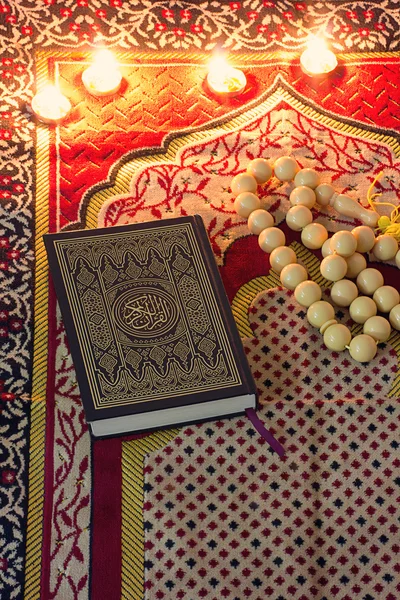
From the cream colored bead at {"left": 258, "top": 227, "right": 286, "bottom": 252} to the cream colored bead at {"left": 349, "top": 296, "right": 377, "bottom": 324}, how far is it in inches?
5.2

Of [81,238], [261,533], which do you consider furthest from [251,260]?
[261,533]

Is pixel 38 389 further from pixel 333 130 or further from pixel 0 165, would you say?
pixel 333 130

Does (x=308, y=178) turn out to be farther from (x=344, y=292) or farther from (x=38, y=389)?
(x=38, y=389)

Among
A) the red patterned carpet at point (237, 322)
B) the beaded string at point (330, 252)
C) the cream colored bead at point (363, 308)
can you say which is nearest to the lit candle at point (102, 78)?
the red patterned carpet at point (237, 322)

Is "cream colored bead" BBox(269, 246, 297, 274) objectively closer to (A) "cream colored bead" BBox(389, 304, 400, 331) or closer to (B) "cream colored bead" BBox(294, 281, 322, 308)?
(B) "cream colored bead" BBox(294, 281, 322, 308)

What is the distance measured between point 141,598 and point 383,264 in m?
0.52

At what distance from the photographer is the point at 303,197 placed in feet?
3.93

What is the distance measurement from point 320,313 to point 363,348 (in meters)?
0.07

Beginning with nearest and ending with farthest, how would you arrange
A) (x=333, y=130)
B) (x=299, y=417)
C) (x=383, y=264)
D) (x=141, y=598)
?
(x=141, y=598) → (x=299, y=417) → (x=383, y=264) → (x=333, y=130)

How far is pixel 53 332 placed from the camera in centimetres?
113

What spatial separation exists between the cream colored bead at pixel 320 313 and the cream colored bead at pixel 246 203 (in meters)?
0.17

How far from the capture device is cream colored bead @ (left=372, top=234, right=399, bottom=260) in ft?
3.82

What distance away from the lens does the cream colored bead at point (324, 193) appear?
121 cm

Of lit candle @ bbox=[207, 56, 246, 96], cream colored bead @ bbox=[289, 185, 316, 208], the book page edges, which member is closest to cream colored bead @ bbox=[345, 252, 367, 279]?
cream colored bead @ bbox=[289, 185, 316, 208]
